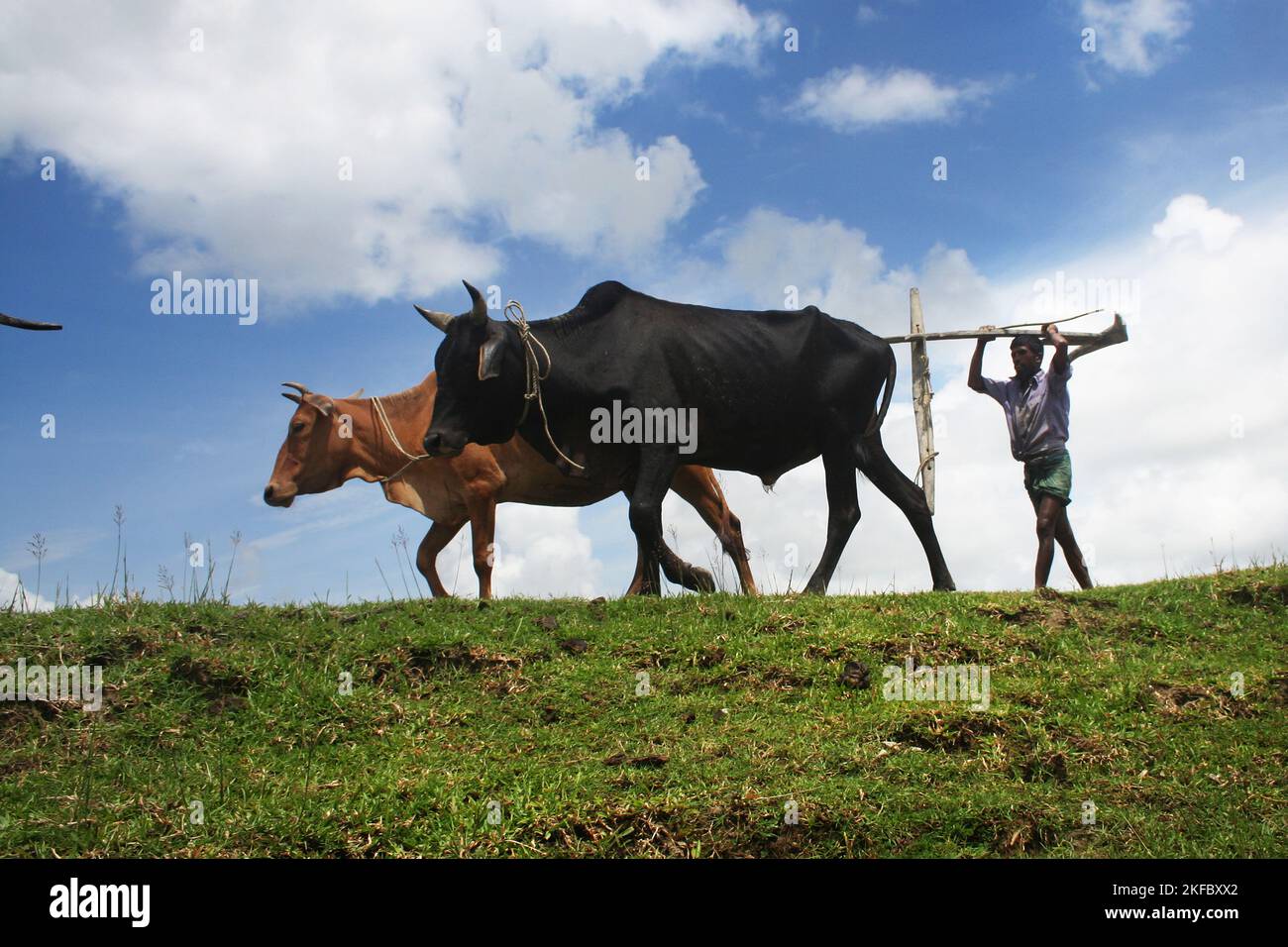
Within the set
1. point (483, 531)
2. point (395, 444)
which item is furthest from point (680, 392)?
point (395, 444)

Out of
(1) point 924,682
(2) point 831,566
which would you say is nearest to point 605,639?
(1) point 924,682

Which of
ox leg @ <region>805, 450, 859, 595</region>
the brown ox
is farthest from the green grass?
the brown ox

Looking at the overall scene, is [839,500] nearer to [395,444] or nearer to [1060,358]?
[1060,358]

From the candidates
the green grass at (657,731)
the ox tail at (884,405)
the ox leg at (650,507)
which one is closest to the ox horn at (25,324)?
the green grass at (657,731)

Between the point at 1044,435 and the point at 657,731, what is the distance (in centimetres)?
510

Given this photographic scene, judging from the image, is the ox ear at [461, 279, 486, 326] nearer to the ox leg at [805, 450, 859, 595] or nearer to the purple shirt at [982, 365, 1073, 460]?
the ox leg at [805, 450, 859, 595]

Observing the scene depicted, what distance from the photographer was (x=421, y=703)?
22.4ft

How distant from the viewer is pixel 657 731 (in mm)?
6324

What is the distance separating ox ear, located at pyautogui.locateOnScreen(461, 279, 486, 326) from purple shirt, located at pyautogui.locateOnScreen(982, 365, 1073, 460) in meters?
4.46

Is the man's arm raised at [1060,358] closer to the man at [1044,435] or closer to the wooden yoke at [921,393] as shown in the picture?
the man at [1044,435]

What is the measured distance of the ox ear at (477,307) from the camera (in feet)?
29.4

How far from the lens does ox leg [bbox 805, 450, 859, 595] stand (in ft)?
32.0
